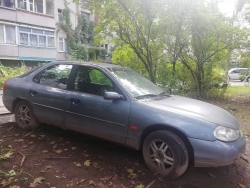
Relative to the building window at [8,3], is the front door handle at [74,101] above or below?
below

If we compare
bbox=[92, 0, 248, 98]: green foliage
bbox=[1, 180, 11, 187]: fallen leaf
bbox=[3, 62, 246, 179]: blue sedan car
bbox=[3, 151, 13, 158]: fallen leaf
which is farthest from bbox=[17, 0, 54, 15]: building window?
bbox=[1, 180, 11, 187]: fallen leaf

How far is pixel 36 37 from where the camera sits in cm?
2097

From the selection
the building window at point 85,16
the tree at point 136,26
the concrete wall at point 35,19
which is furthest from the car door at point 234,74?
the concrete wall at point 35,19

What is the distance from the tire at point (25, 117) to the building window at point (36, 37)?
57.5ft

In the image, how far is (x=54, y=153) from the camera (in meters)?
3.61

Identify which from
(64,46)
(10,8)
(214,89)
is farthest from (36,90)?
(64,46)

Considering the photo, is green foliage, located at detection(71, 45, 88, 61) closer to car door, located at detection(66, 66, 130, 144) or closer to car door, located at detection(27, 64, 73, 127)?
car door, located at detection(27, 64, 73, 127)

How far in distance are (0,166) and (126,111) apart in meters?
2.02

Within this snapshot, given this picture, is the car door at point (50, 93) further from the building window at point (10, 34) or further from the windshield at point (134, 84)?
the building window at point (10, 34)

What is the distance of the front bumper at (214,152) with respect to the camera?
8.84ft

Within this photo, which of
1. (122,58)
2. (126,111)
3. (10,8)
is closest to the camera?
(126,111)

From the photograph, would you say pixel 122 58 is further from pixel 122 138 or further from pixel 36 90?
pixel 122 138

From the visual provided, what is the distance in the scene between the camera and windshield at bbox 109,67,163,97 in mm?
3508

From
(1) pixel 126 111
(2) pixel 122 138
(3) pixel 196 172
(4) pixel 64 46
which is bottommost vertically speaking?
(3) pixel 196 172
